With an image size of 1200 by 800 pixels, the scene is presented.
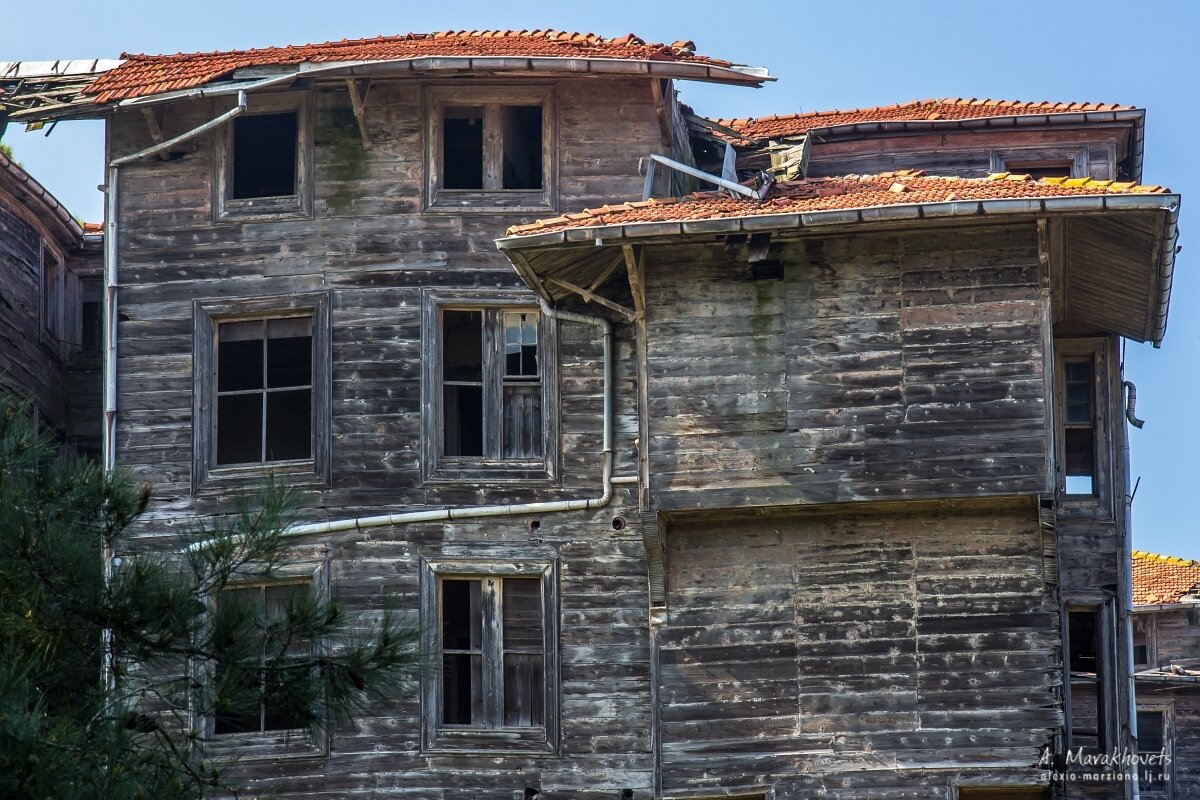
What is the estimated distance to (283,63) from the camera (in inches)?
823

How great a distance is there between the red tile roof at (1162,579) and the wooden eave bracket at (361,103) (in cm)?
1712

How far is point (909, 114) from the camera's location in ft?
80.2

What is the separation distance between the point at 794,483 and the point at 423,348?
446 centimetres

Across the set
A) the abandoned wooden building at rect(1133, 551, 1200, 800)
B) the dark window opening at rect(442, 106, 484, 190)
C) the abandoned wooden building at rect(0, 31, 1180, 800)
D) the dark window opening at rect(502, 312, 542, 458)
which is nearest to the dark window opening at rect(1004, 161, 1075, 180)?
the abandoned wooden building at rect(0, 31, 1180, 800)

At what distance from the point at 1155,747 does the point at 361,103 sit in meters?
18.3

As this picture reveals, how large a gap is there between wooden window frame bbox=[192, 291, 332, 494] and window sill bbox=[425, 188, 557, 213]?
1600 mm

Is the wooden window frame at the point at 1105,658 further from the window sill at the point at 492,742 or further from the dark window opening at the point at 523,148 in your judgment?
the dark window opening at the point at 523,148

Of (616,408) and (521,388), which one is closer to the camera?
(616,408)

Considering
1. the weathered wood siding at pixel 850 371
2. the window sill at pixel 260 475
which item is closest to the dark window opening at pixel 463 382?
the window sill at pixel 260 475

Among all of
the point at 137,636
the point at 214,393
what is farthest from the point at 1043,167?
the point at 137,636

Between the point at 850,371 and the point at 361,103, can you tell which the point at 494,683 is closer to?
the point at 850,371

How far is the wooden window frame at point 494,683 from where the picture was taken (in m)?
19.8

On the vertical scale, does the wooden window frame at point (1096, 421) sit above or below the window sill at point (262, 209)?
below

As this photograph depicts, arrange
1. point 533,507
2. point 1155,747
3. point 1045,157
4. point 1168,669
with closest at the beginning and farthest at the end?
point 533,507
point 1045,157
point 1155,747
point 1168,669
